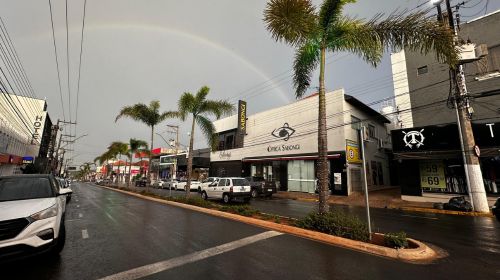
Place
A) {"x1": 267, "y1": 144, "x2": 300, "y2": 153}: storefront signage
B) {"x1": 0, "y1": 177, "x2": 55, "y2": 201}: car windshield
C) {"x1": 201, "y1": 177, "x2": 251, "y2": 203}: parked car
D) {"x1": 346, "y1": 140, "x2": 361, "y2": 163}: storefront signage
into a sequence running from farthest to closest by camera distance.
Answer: {"x1": 267, "y1": 144, "x2": 300, "y2": 153}: storefront signage < {"x1": 346, "y1": 140, "x2": 361, "y2": 163}: storefront signage < {"x1": 201, "y1": 177, "x2": 251, "y2": 203}: parked car < {"x1": 0, "y1": 177, "x2": 55, "y2": 201}: car windshield

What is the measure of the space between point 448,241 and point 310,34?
25.4 ft

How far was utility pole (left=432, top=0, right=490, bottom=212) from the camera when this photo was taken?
13.1 metres

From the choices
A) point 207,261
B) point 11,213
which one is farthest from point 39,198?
point 207,261

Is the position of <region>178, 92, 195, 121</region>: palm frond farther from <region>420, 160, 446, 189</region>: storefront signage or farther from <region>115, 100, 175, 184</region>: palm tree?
<region>420, 160, 446, 189</region>: storefront signage

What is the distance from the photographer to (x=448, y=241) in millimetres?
7203

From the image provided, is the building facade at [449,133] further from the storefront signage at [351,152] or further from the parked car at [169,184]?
the parked car at [169,184]

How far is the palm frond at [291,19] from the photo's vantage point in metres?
8.28

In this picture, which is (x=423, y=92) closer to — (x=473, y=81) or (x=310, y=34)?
(x=473, y=81)

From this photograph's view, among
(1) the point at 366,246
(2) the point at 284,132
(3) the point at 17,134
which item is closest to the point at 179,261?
(1) the point at 366,246

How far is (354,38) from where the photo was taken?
29.4ft

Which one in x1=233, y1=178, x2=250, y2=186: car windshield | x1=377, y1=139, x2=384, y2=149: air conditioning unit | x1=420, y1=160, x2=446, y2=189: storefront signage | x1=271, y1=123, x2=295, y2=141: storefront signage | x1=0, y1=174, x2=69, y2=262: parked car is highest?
x1=271, y1=123, x2=295, y2=141: storefront signage

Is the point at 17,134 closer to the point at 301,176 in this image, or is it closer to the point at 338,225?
the point at 301,176

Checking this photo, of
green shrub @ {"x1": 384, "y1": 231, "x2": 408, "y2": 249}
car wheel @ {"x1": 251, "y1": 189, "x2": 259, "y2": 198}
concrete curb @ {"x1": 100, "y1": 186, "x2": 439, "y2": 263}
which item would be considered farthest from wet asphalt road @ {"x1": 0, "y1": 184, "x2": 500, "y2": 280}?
car wheel @ {"x1": 251, "y1": 189, "x2": 259, "y2": 198}

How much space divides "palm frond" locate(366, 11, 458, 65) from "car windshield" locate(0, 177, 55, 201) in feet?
34.9
